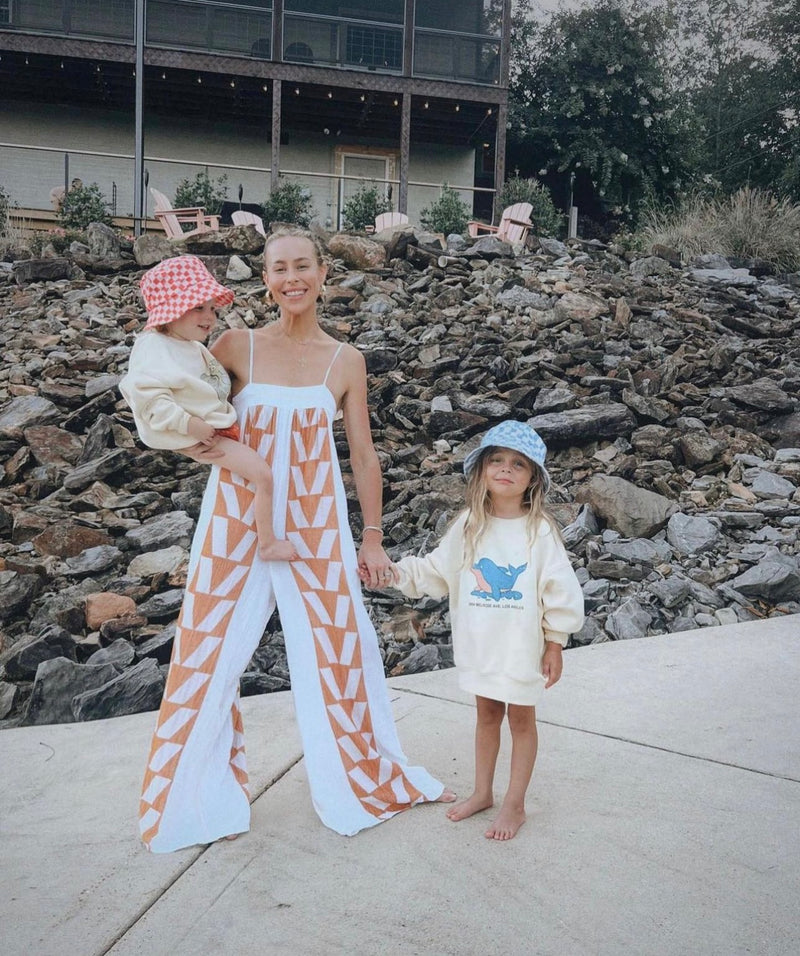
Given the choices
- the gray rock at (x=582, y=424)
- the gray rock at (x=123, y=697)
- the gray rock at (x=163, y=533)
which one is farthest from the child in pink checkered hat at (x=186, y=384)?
the gray rock at (x=582, y=424)

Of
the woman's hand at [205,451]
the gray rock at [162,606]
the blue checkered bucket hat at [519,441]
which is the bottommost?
the gray rock at [162,606]

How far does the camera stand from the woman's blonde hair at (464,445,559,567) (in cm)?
266

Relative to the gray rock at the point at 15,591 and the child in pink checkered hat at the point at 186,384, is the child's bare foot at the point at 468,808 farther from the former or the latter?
the gray rock at the point at 15,591

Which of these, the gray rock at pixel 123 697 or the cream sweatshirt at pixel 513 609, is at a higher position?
the cream sweatshirt at pixel 513 609

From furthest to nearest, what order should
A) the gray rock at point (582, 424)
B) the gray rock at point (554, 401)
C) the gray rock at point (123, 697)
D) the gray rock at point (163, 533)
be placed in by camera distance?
1. the gray rock at point (554, 401)
2. the gray rock at point (582, 424)
3. the gray rock at point (163, 533)
4. the gray rock at point (123, 697)

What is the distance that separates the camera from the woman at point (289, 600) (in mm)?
2617

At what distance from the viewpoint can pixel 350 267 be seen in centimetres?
1145

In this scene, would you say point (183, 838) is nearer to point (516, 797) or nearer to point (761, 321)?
point (516, 797)

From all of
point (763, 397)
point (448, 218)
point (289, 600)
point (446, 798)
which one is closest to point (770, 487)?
point (763, 397)

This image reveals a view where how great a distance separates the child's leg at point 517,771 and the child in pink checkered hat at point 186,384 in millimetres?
845

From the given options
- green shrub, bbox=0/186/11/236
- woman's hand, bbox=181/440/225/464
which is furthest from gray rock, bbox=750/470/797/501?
green shrub, bbox=0/186/11/236

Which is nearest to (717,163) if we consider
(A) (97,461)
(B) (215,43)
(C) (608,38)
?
(C) (608,38)

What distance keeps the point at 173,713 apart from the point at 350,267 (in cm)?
943

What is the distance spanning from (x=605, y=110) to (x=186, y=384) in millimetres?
22076
